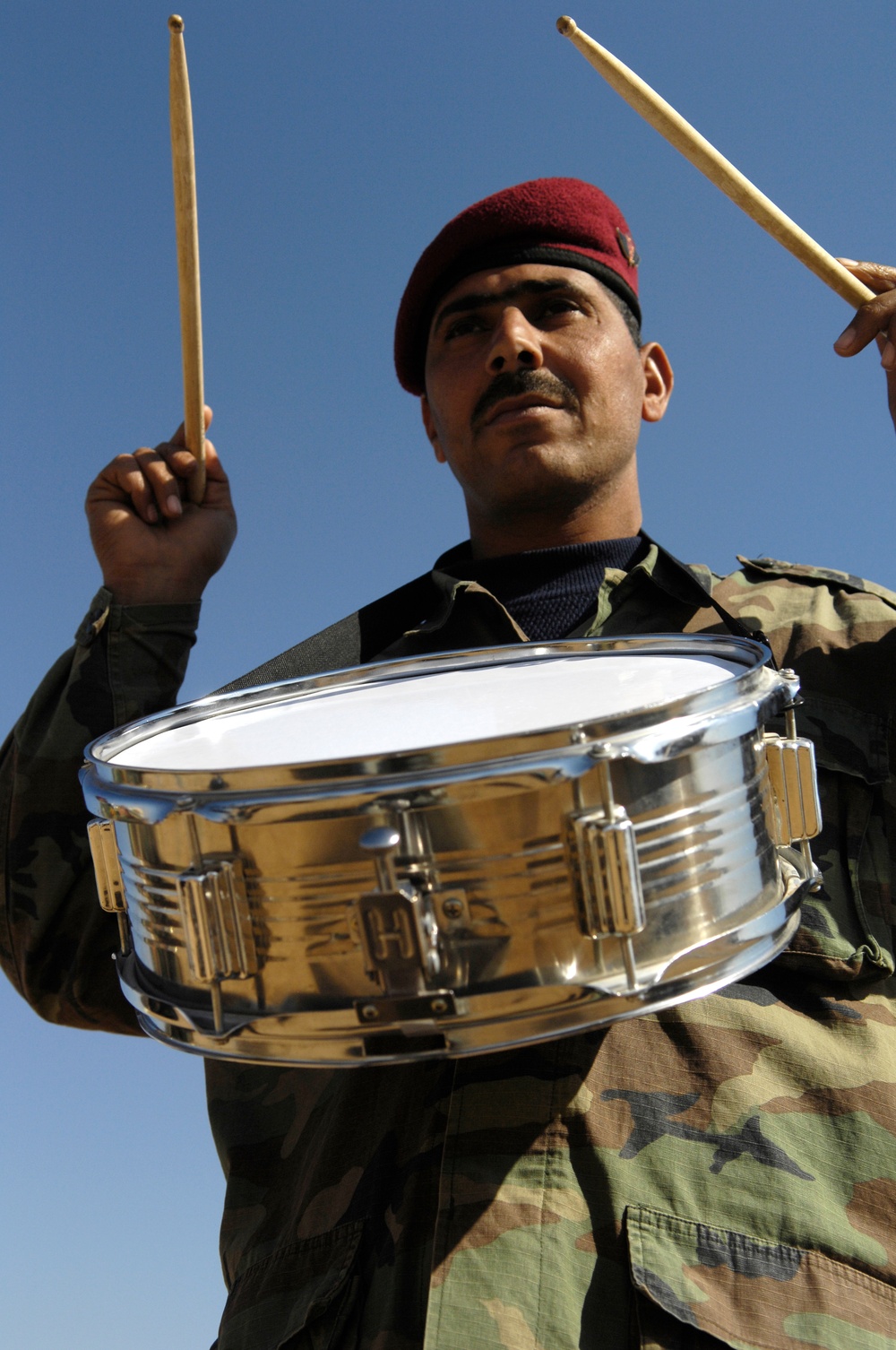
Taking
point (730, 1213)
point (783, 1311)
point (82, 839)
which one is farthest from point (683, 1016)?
point (82, 839)

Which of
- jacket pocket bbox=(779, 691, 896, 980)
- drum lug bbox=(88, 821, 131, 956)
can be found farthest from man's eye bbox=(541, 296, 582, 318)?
drum lug bbox=(88, 821, 131, 956)

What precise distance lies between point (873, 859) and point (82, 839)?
1.50 meters

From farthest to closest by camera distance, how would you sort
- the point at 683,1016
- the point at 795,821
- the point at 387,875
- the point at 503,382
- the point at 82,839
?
1. the point at 503,382
2. the point at 82,839
3. the point at 683,1016
4. the point at 795,821
5. the point at 387,875

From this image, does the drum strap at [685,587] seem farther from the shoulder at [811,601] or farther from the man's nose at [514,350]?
the man's nose at [514,350]

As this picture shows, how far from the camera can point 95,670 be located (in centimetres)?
217

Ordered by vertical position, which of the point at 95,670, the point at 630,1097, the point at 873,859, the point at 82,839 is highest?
the point at 95,670

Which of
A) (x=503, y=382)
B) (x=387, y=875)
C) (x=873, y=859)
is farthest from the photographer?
(x=503, y=382)

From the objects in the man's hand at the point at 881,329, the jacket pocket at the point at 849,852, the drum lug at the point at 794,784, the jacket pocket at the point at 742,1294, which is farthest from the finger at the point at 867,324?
the jacket pocket at the point at 742,1294

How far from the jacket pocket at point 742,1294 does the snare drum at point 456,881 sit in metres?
0.53

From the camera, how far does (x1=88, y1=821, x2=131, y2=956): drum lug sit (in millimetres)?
1347

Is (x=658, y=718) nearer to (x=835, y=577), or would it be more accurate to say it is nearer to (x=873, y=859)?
(x=873, y=859)

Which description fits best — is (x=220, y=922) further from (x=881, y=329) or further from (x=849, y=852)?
(x=881, y=329)

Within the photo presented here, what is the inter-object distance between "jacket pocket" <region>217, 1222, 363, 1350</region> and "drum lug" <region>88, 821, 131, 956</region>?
63 cm

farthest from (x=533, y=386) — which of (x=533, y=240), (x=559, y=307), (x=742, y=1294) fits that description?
(x=742, y=1294)
